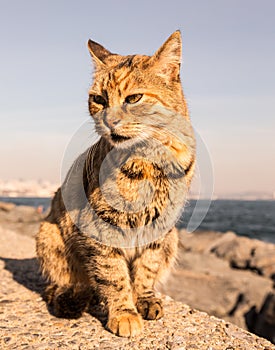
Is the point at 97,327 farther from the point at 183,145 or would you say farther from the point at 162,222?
the point at 183,145

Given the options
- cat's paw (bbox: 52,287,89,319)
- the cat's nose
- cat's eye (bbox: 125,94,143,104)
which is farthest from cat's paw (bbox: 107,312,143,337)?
cat's eye (bbox: 125,94,143,104)

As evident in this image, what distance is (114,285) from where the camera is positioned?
10.7ft

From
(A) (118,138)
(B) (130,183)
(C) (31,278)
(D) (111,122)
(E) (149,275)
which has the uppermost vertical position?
(D) (111,122)

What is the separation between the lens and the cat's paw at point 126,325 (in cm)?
314

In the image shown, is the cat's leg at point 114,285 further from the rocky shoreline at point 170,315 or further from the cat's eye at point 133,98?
the cat's eye at point 133,98

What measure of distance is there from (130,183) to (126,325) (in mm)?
1111

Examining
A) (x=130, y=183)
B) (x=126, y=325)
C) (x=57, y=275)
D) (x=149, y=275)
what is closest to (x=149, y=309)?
(x=149, y=275)

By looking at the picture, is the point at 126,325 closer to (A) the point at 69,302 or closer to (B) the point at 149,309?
(B) the point at 149,309

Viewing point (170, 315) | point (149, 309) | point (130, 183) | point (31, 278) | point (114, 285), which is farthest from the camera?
point (31, 278)

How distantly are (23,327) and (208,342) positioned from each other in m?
1.53

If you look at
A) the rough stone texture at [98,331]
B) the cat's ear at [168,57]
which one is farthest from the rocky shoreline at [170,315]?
the cat's ear at [168,57]

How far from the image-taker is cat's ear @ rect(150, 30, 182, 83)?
3.28 metres

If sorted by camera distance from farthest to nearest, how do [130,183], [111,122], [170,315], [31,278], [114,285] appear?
[31,278] < [170,315] < [114,285] < [130,183] < [111,122]

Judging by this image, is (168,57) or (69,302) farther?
(69,302)
